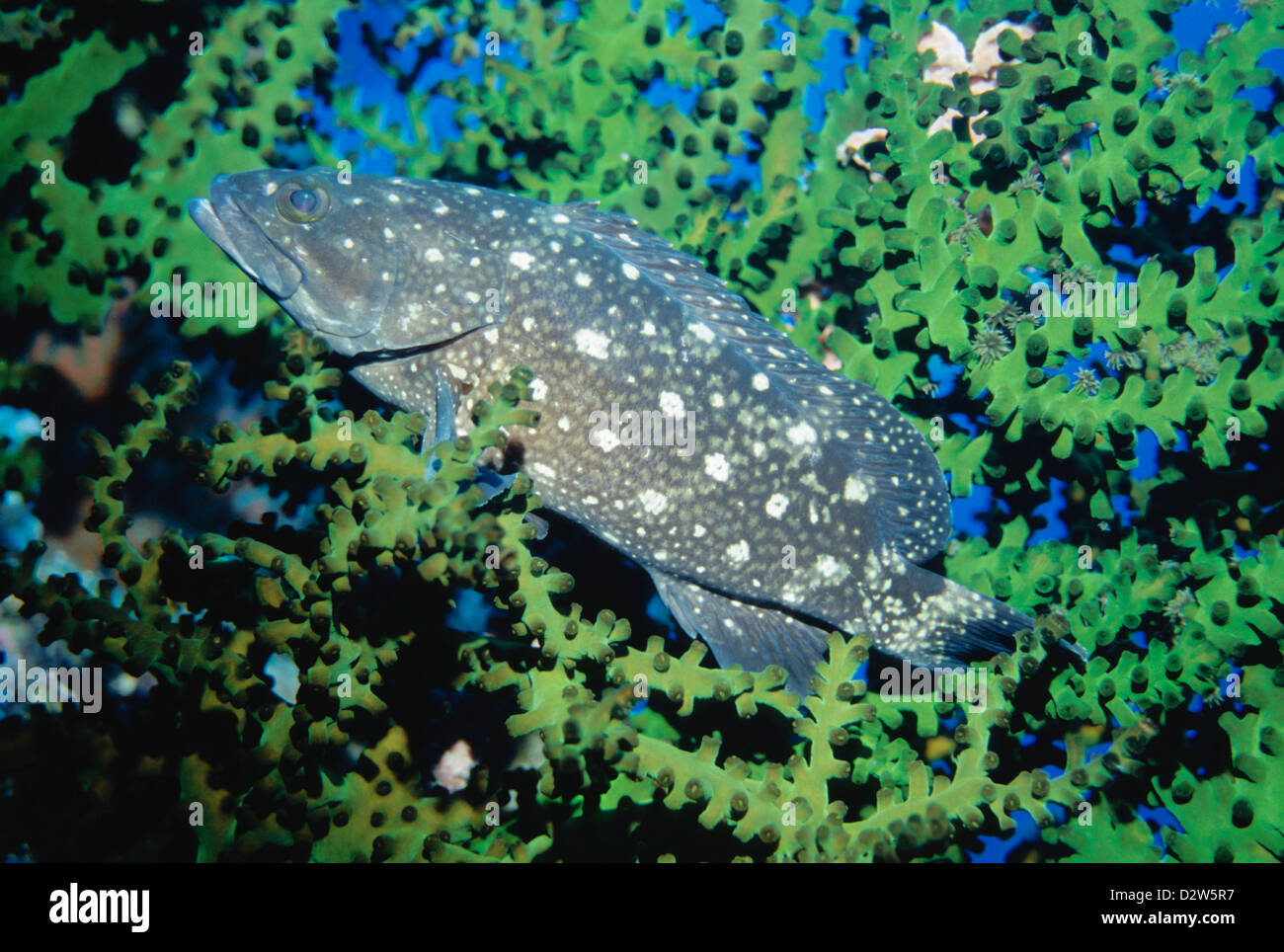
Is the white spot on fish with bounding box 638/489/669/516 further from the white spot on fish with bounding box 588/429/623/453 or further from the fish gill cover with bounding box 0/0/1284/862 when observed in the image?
the fish gill cover with bounding box 0/0/1284/862

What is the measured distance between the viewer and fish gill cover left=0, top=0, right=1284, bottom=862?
2.29m

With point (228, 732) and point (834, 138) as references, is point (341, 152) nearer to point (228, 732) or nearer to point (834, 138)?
point (834, 138)

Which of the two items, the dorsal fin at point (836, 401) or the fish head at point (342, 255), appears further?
the dorsal fin at point (836, 401)

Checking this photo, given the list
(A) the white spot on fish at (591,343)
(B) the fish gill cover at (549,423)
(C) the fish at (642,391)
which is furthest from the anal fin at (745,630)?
(A) the white spot on fish at (591,343)

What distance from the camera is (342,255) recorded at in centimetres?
281

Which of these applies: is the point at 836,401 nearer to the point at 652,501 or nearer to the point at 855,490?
the point at 855,490

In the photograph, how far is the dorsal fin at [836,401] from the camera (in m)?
3.04

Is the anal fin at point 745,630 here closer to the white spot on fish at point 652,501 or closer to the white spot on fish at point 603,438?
the white spot on fish at point 652,501

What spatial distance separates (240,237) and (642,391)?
67.1 inches

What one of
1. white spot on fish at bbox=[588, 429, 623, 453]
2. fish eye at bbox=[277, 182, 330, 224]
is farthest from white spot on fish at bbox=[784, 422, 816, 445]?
fish eye at bbox=[277, 182, 330, 224]

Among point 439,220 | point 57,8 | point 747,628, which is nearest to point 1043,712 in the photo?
point 747,628

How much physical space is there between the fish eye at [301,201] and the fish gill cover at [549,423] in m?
0.55

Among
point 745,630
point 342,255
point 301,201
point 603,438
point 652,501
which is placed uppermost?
point 301,201

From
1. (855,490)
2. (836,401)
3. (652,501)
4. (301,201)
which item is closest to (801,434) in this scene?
(836,401)
